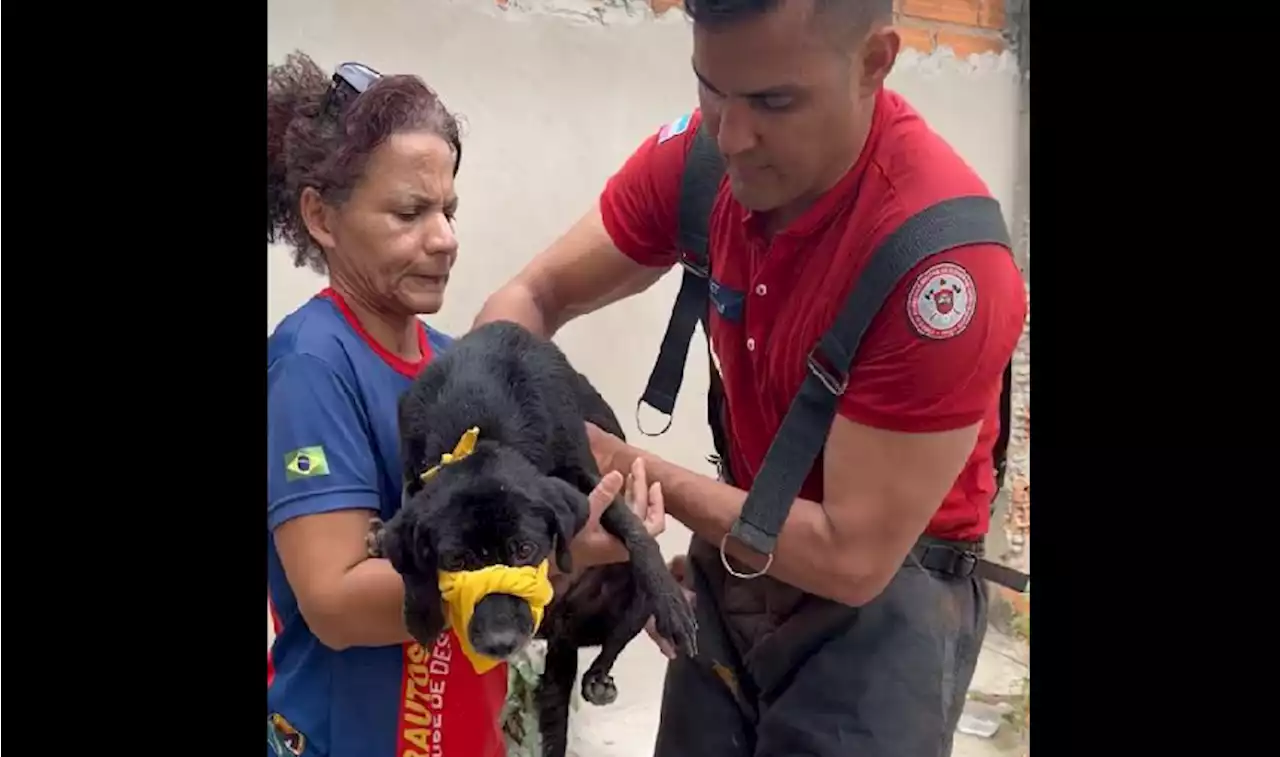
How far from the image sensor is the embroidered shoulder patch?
106 cm

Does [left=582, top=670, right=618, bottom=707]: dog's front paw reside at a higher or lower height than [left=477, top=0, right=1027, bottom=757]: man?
lower

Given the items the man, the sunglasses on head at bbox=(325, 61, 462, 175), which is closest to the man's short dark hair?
the man

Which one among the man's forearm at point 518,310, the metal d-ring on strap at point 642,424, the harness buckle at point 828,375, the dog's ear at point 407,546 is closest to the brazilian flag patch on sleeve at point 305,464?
the dog's ear at point 407,546

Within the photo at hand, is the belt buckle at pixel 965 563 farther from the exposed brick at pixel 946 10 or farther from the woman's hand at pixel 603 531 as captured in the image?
the exposed brick at pixel 946 10

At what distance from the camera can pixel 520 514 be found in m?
0.81

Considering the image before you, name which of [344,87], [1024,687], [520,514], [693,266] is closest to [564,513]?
[520,514]

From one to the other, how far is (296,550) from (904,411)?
55 cm

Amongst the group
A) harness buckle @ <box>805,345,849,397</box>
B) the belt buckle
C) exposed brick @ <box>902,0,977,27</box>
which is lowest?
the belt buckle

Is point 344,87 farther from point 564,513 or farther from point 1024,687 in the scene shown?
point 1024,687

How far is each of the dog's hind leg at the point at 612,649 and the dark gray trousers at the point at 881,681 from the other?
111mm

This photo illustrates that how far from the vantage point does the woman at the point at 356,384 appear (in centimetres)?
91

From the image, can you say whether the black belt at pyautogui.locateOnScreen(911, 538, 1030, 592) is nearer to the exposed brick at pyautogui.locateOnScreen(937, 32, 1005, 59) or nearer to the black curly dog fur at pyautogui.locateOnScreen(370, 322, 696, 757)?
the black curly dog fur at pyautogui.locateOnScreen(370, 322, 696, 757)

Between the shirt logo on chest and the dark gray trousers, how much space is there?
30cm

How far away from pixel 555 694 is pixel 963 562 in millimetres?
436
